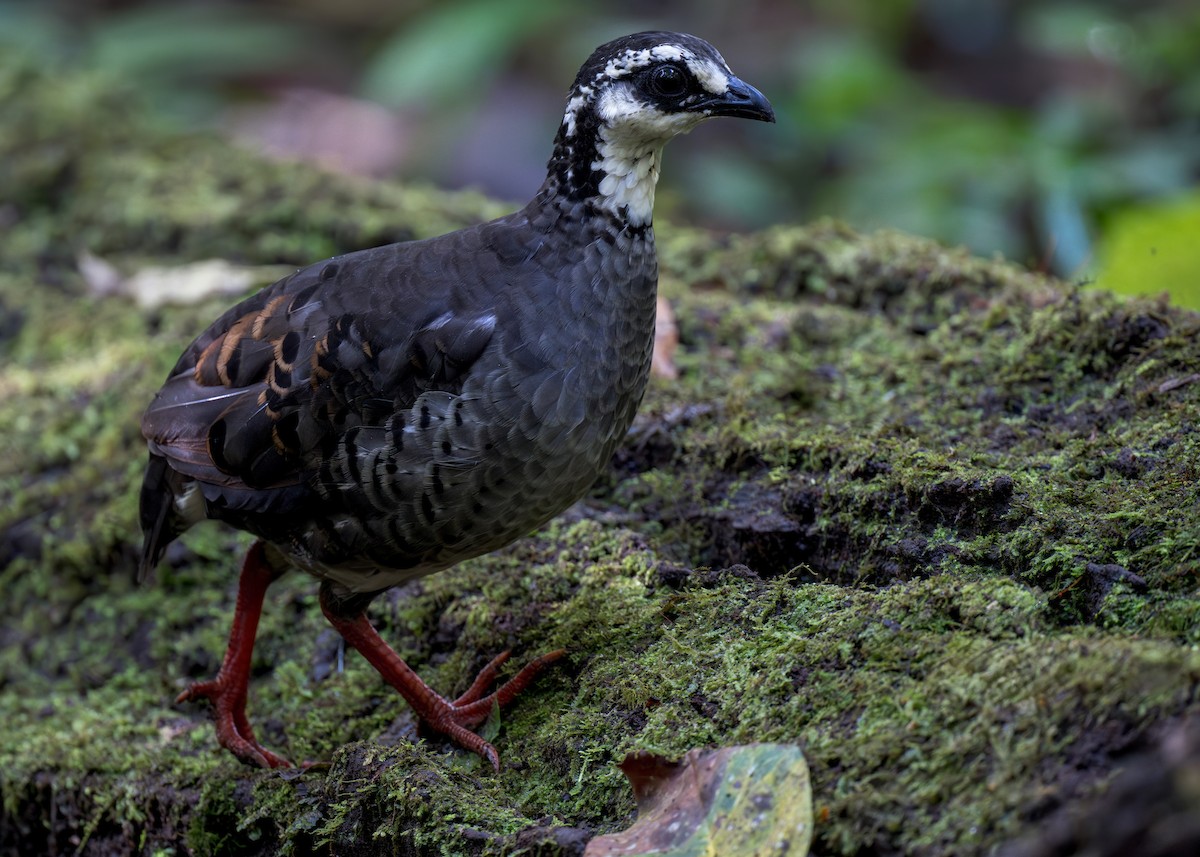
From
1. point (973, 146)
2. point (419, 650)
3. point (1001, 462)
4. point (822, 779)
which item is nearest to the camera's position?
point (822, 779)

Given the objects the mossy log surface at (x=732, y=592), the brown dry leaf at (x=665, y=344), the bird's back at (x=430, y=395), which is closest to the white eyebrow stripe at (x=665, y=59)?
the bird's back at (x=430, y=395)

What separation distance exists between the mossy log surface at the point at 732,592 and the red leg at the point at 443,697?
64 millimetres

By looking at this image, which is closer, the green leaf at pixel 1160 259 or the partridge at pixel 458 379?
the partridge at pixel 458 379

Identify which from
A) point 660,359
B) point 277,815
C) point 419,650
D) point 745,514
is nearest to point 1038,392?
point 745,514

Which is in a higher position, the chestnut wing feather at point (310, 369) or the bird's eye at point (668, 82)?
the bird's eye at point (668, 82)

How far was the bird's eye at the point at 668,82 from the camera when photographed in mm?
3551

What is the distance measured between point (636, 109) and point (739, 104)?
1.02 ft

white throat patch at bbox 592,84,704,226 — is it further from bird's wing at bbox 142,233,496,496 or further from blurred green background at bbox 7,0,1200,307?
blurred green background at bbox 7,0,1200,307

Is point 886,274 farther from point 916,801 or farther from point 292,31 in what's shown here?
point 292,31

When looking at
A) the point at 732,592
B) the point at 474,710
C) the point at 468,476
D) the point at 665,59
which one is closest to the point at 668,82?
the point at 665,59

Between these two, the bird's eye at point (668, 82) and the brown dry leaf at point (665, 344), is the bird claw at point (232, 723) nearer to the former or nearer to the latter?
the brown dry leaf at point (665, 344)

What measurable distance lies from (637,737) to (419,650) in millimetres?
1226

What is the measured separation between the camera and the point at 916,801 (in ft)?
8.06

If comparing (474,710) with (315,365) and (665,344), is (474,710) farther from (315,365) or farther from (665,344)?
(665,344)
